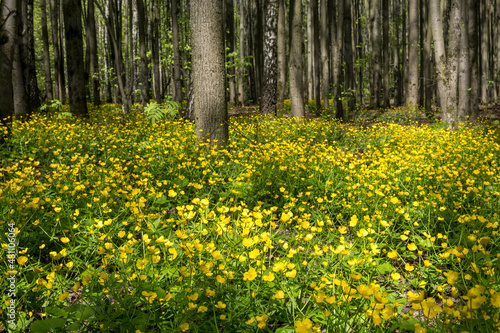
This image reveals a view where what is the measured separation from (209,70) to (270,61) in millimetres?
5566

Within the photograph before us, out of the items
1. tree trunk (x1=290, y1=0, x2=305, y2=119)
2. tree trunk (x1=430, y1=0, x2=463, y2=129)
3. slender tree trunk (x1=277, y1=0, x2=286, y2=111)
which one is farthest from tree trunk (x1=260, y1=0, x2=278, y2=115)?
tree trunk (x1=430, y1=0, x2=463, y2=129)

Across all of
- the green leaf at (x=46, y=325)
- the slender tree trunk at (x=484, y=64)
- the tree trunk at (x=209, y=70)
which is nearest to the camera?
the green leaf at (x=46, y=325)

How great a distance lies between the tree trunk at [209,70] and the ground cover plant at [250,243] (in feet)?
1.40

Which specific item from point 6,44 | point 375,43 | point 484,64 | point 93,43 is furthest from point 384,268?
point 484,64

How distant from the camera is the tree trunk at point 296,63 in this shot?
9336 millimetres

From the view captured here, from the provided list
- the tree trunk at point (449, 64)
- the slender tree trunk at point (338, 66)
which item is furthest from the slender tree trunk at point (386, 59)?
the tree trunk at point (449, 64)

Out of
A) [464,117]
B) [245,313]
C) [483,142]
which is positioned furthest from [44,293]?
[464,117]

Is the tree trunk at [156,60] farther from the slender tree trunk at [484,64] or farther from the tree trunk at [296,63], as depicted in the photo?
the slender tree trunk at [484,64]

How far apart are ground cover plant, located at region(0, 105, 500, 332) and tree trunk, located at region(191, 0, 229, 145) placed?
0.43m

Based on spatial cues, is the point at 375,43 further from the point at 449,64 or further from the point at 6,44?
the point at 6,44

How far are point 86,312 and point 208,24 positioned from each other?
382 cm

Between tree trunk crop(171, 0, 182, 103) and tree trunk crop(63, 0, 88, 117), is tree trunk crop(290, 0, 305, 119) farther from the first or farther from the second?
tree trunk crop(63, 0, 88, 117)

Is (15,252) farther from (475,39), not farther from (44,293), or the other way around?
(475,39)

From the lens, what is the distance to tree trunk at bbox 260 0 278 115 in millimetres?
9406
